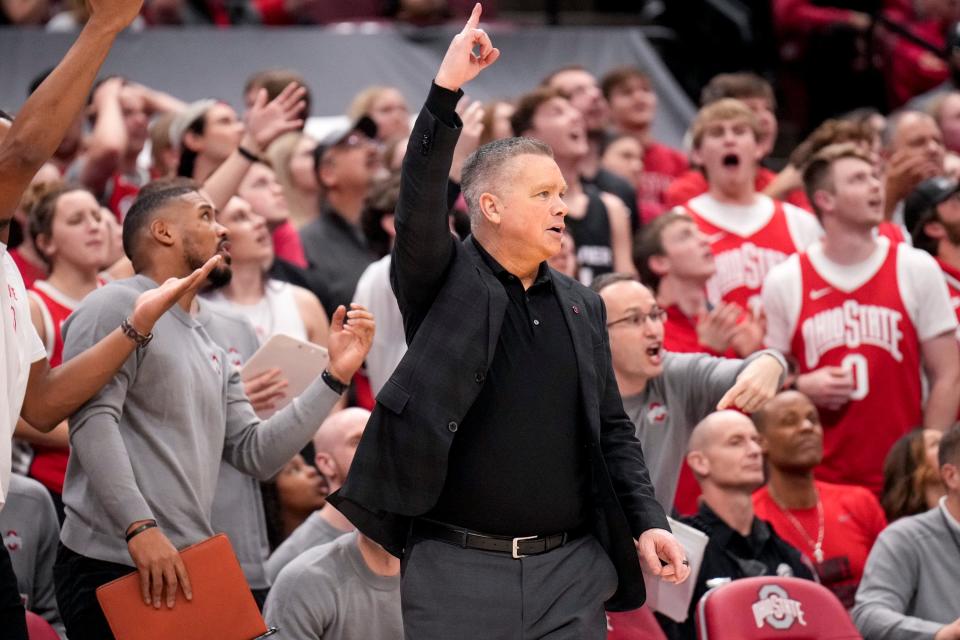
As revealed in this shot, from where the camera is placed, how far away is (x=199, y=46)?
8883 millimetres

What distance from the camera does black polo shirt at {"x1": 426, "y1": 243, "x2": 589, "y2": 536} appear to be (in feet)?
10.6

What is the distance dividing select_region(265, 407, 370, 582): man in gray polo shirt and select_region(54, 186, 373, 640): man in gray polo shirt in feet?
1.94

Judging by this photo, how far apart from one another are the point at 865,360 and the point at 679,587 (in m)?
1.79

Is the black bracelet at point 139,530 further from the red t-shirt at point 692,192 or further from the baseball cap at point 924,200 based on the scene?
the red t-shirt at point 692,192

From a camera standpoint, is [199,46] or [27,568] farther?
[199,46]

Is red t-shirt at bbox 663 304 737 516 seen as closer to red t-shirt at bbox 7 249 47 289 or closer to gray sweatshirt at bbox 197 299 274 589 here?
gray sweatshirt at bbox 197 299 274 589

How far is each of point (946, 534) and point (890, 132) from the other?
13.7 ft

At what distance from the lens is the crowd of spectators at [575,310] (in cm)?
390

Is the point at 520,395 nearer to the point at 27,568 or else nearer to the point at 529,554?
the point at 529,554

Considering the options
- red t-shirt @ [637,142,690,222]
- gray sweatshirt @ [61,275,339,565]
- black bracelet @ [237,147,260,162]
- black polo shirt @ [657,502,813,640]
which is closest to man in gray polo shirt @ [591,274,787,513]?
black polo shirt @ [657,502,813,640]

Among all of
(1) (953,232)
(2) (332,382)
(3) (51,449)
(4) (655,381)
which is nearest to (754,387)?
(4) (655,381)

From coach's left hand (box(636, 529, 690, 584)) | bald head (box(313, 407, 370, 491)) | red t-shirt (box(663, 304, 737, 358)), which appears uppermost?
red t-shirt (box(663, 304, 737, 358))

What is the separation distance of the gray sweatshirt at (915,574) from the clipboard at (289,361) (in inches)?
74.5

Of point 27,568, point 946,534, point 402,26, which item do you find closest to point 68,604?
point 27,568
